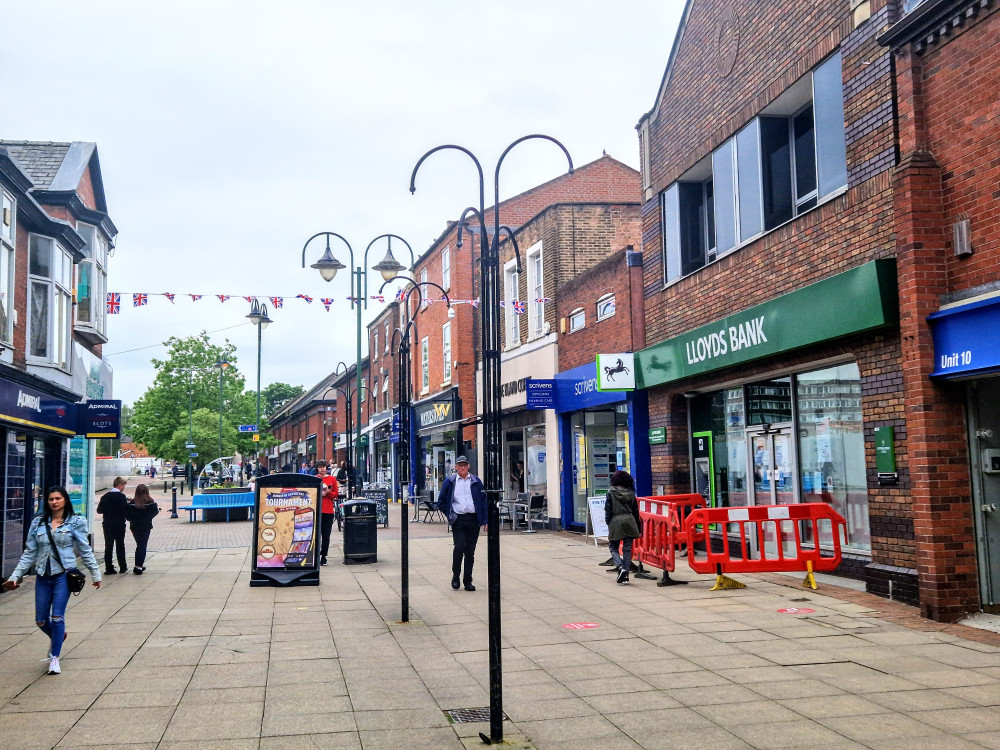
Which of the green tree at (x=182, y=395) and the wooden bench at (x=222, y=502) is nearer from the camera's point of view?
the wooden bench at (x=222, y=502)

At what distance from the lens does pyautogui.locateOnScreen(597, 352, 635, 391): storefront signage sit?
18000 millimetres

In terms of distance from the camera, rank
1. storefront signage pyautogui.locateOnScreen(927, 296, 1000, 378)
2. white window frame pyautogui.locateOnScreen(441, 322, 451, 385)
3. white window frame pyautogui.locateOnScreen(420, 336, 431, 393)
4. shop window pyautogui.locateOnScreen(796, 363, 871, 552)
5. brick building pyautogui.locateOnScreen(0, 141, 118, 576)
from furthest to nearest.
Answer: white window frame pyautogui.locateOnScreen(420, 336, 431, 393) → white window frame pyautogui.locateOnScreen(441, 322, 451, 385) → brick building pyautogui.locateOnScreen(0, 141, 118, 576) → shop window pyautogui.locateOnScreen(796, 363, 871, 552) → storefront signage pyautogui.locateOnScreen(927, 296, 1000, 378)

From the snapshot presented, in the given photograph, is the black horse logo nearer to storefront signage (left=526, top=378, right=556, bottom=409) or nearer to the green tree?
storefront signage (left=526, top=378, right=556, bottom=409)

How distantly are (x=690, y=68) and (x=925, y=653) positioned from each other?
36.8 feet

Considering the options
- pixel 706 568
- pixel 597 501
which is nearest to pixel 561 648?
pixel 706 568

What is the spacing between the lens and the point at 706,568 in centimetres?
1198

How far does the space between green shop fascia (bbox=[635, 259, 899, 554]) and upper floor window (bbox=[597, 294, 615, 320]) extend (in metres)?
2.83

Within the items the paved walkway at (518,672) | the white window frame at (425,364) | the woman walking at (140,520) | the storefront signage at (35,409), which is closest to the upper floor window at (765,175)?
the paved walkway at (518,672)

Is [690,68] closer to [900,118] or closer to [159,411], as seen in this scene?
[900,118]

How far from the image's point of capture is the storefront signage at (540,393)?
22.5 m

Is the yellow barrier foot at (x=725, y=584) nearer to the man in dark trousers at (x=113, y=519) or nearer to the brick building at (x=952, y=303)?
the brick building at (x=952, y=303)

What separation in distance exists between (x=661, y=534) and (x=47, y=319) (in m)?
11.8

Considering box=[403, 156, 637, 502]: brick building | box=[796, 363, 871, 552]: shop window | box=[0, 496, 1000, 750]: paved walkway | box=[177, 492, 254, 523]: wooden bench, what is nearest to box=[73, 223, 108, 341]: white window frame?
box=[403, 156, 637, 502]: brick building

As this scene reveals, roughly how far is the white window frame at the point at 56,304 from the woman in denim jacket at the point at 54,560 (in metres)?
9.02
